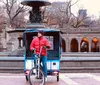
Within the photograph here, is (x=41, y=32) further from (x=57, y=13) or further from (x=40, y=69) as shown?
(x=57, y=13)

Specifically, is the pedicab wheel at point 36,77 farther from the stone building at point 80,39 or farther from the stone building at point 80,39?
the stone building at point 80,39

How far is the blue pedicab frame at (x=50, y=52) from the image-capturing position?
12547 millimetres

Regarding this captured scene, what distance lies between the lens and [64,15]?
2894 inches

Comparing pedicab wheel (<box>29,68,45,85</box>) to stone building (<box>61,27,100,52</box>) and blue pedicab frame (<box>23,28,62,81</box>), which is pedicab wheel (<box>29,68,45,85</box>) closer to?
blue pedicab frame (<box>23,28,62,81</box>)

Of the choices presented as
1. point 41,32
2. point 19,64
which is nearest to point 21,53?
point 19,64

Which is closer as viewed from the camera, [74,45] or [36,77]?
[36,77]

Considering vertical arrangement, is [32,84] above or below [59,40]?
below

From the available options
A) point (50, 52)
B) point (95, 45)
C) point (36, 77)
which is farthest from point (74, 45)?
point (36, 77)

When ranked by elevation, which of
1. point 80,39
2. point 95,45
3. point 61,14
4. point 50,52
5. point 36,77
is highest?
point 61,14

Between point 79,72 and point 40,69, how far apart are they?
6.02m

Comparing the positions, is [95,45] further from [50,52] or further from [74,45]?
[50,52]

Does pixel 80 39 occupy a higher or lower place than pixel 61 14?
lower

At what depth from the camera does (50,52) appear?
13391mm

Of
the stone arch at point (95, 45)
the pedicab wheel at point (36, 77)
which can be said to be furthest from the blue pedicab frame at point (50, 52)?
the stone arch at point (95, 45)
